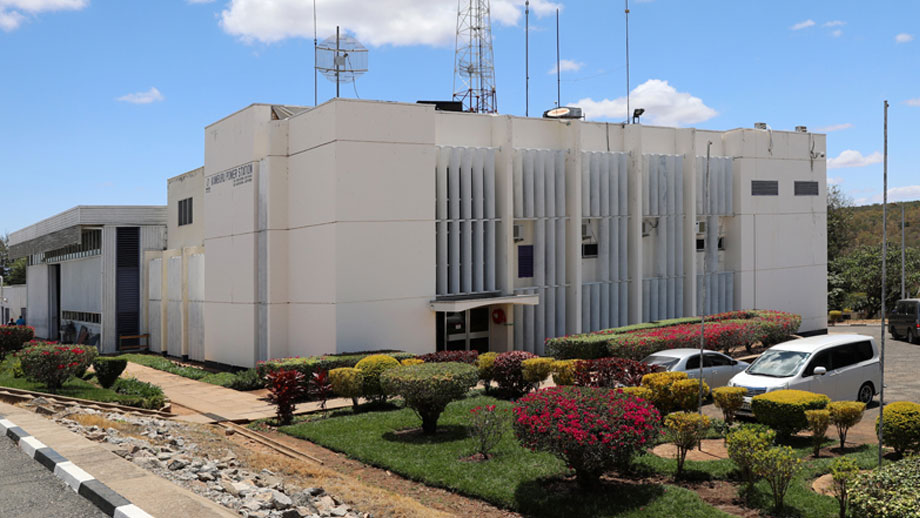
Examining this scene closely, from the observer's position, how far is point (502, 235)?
2461cm

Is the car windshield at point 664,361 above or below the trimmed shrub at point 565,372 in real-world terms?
above

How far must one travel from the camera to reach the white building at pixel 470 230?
2195 centimetres

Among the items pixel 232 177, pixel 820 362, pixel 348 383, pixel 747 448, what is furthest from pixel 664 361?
pixel 232 177

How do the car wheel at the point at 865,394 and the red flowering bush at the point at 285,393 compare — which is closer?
the red flowering bush at the point at 285,393

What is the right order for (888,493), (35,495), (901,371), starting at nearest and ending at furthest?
1. (888,493)
2. (35,495)
3. (901,371)

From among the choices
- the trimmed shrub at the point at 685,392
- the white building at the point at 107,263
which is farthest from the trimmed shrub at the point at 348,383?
the white building at the point at 107,263

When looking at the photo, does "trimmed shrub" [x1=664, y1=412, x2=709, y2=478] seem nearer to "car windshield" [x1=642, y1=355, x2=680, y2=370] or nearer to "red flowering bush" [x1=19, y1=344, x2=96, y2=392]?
"car windshield" [x1=642, y1=355, x2=680, y2=370]

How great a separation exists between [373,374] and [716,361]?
27.2 feet

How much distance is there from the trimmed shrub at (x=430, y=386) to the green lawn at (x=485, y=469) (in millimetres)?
485

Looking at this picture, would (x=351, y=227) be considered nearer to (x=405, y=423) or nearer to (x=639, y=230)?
(x=405, y=423)

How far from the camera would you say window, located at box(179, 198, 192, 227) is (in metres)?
33.4

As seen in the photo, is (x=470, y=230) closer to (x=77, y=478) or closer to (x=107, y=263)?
(x=77, y=478)

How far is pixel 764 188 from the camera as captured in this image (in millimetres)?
A: 31250

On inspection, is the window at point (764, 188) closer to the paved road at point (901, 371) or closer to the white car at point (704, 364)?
the paved road at point (901, 371)
